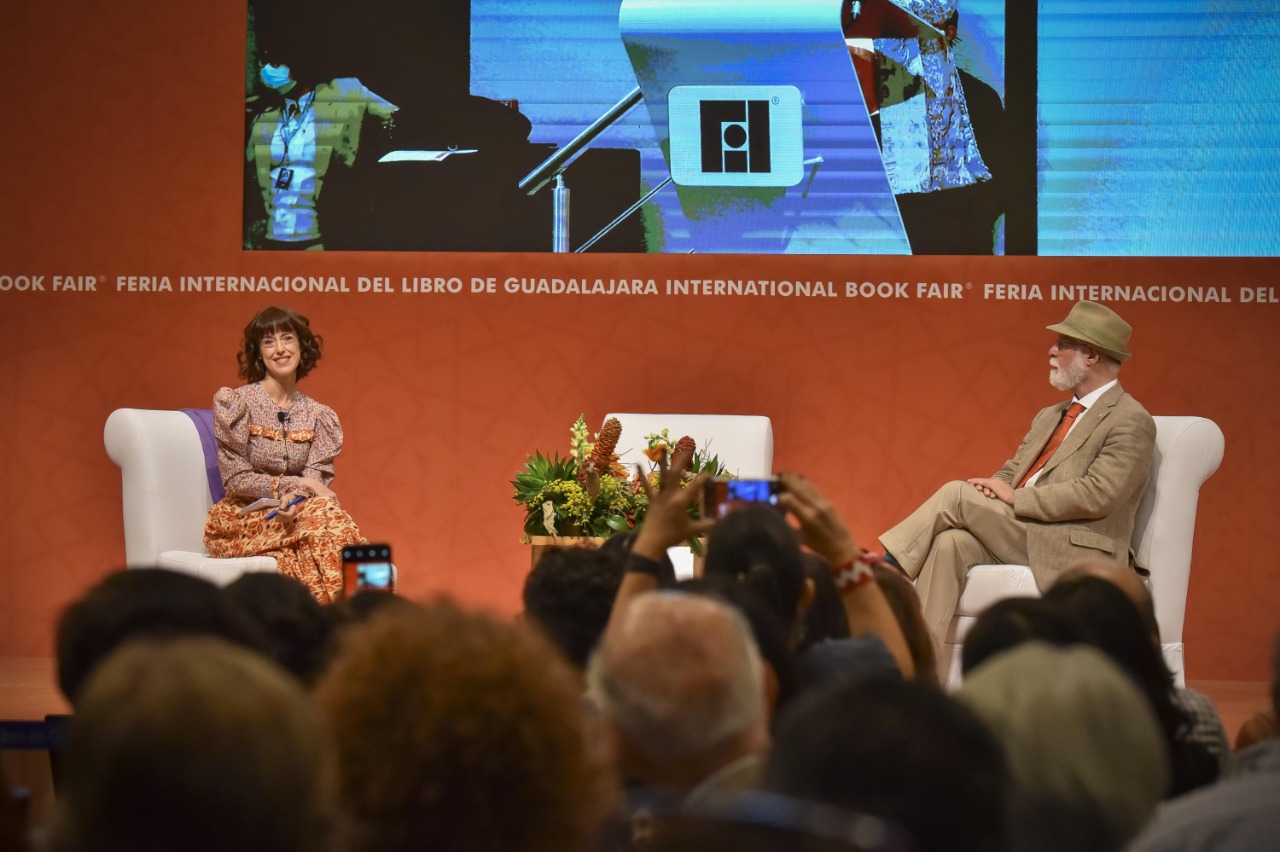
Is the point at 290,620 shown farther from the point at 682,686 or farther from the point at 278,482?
the point at 278,482

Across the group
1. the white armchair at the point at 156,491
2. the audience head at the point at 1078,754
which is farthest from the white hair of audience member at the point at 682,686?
the white armchair at the point at 156,491

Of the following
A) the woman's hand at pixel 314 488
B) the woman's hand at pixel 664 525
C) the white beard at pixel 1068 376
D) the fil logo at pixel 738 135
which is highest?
the fil logo at pixel 738 135

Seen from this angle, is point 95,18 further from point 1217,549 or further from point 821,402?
point 1217,549

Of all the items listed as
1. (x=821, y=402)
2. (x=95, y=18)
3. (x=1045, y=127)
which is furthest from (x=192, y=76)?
(x=1045, y=127)

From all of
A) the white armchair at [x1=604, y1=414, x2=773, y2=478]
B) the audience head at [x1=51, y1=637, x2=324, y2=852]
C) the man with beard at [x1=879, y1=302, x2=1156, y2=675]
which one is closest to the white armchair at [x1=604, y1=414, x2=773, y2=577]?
the white armchair at [x1=604, y1=414, x2=773, y2=478]

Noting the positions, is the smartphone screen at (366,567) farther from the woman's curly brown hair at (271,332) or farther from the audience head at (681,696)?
the woman's curly brown hair at (271,332)

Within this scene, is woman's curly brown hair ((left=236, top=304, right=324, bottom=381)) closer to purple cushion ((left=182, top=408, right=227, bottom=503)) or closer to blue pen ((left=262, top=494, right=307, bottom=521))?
A: purple cushion ((left=182, top=408, right=227, bottom=503))

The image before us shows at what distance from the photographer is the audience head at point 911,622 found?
2203 millimetres

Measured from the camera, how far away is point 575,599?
7.23ft

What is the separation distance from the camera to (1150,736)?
4.04 feet

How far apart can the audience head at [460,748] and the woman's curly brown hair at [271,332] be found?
13.1 ft

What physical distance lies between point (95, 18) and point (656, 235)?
8.29ft

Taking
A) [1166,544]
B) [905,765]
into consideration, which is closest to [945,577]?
[1166,544]

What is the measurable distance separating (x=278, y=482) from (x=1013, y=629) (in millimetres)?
3515
